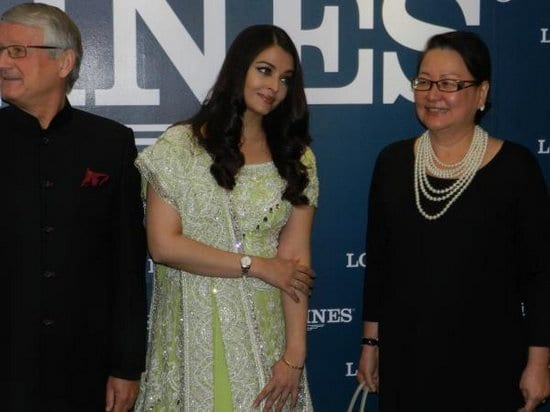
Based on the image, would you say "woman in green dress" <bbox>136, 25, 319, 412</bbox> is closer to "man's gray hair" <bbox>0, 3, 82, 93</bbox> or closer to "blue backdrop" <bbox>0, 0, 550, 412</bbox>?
"man's gray hair" <bbox>0, 3, 82, 93</bbox>

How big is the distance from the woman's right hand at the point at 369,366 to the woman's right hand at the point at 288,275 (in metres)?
0.36

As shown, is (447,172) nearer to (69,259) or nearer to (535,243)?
(535,243)

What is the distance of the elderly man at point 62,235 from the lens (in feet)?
7.93

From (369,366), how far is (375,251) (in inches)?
15.3

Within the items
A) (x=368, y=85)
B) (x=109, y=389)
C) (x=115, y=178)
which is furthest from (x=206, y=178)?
(x=368, y=85)

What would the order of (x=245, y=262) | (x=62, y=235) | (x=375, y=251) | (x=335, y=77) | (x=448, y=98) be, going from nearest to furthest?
(x=62, y=235), (x=245, y=262), (x=448, y=98), (x=375, y=251), (x=335, y=77)

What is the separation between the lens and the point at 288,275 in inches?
103

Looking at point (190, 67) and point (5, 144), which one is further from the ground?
point (190, 67)

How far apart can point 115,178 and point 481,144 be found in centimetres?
111

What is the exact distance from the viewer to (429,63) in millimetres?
2693

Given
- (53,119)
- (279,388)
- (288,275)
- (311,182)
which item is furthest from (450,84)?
(53,119)

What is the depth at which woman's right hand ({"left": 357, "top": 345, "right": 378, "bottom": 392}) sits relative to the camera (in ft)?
9.52

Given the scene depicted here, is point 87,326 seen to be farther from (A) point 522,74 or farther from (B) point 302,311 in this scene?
(A) point 522,74

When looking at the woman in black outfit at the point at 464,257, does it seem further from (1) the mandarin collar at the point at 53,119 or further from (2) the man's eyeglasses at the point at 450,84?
(1) the mandarin collar at the point at 53,119
